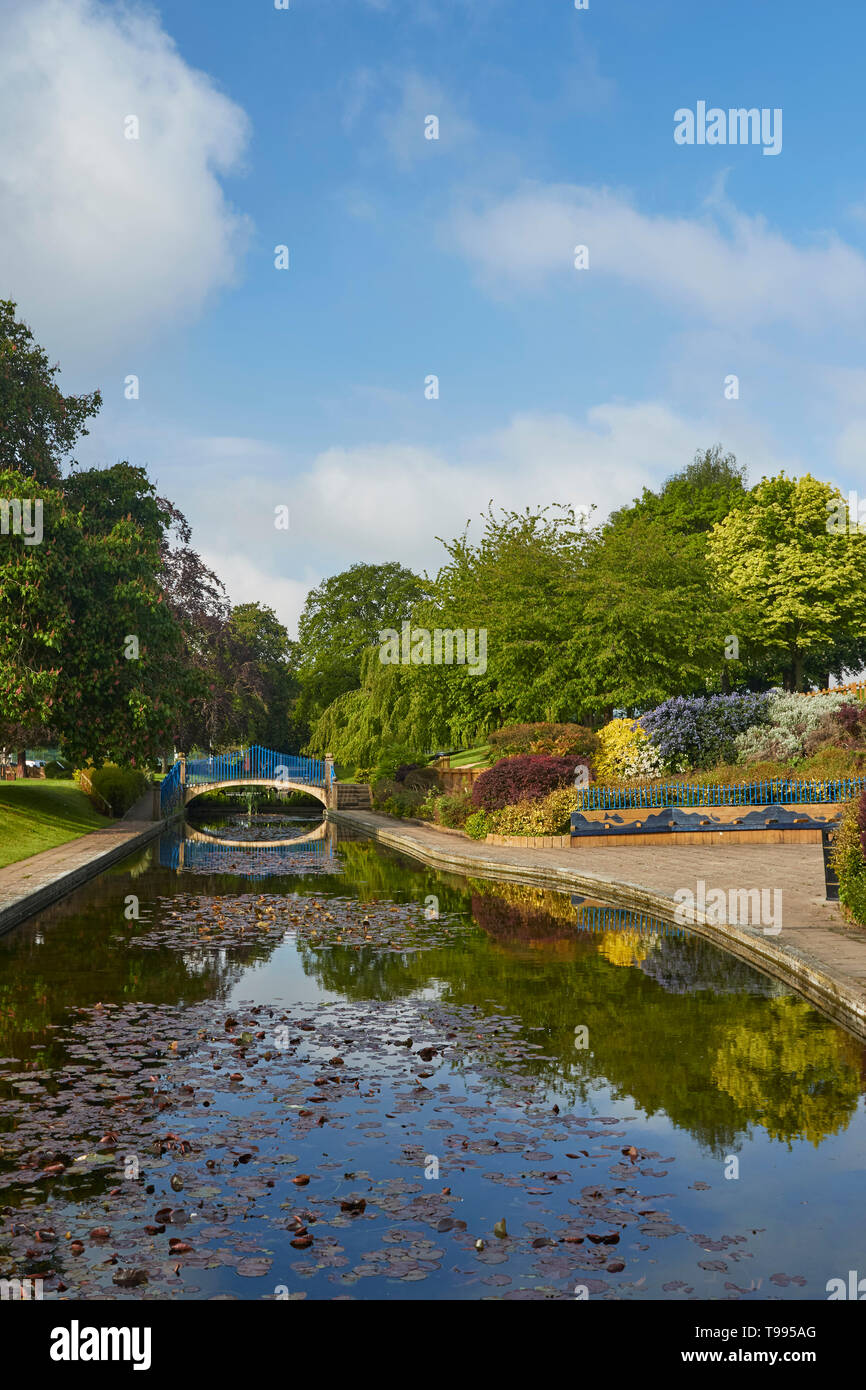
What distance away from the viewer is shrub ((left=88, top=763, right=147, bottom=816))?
4162cm

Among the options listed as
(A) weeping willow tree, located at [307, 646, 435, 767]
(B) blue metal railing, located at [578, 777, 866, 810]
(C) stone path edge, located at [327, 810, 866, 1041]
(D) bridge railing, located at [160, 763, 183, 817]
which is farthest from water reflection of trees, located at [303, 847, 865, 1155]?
(D) bridge railing, located at [160, 763, 183, 817]

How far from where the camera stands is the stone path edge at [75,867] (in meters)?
16.7

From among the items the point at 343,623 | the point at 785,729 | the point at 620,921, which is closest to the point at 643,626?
the point at 785,729

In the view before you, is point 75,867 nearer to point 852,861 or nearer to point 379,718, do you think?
point 852,861

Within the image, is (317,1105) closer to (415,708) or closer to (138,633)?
(138,633)

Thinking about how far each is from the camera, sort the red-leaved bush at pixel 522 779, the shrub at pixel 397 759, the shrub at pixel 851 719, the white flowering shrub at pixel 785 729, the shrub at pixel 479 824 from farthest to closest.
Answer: the shrub at pixel 397 759 < the white flowering shrub at pixel 785 729 < the shrub at pixel 851 719 < the shrub at pixel 479 824 < the red-leaved bush at pixel 522 779

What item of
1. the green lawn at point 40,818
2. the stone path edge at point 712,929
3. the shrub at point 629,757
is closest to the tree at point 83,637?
the green lawn at point 40,818

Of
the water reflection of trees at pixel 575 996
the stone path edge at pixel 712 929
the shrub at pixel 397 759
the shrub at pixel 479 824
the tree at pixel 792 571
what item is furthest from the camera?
the tree at pixel 792 571

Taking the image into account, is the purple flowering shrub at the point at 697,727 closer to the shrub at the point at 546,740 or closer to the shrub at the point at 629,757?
the shrub at the point at 629,757

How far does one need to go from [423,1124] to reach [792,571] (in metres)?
52.1

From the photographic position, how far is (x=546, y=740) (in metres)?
33.1

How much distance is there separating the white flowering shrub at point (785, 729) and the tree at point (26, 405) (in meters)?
23.4
